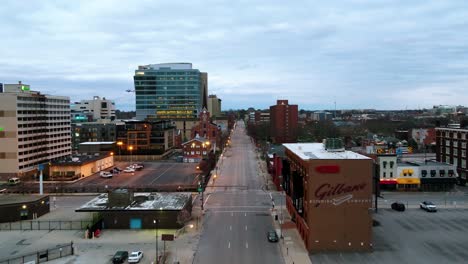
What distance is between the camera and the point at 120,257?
32531 millimetres

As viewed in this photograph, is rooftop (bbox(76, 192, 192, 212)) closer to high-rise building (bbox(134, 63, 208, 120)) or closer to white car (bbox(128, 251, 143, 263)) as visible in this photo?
white car (bbox(128, 251, 143, 263))

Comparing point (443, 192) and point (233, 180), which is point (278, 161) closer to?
point (233, 180)

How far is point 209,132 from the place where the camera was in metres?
124

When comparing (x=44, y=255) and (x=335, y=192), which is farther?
(x=335, y=192)

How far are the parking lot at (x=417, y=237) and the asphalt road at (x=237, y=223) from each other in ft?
16.8

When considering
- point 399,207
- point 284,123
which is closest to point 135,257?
point 399,207

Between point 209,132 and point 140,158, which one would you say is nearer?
point 140,158

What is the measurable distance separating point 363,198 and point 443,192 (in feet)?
107

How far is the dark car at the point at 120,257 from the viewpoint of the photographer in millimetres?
32281

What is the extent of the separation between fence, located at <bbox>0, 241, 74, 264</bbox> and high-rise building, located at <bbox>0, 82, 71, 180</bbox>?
151ft

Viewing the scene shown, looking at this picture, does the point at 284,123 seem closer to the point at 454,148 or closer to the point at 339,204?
the point at 454,148

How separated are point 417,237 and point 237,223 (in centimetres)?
1752

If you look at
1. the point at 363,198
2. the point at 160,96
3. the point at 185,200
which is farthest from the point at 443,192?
the point at 160,96

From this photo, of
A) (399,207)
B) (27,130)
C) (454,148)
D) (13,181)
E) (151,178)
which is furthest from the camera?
(27,130)
